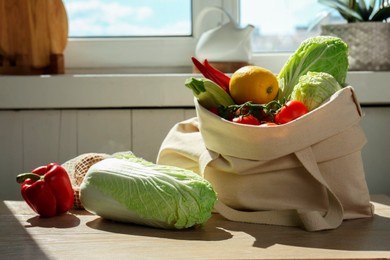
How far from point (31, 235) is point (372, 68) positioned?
1.19 metres

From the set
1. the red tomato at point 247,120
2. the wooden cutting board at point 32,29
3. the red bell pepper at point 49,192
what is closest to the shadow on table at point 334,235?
the red tomato at point 247,120

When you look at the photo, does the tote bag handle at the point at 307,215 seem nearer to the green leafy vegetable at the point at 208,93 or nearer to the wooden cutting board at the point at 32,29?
the green leafy vegetable at the point at 208,93

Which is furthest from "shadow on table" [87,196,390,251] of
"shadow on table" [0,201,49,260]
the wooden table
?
"shadow on table" [0,201,49,260]

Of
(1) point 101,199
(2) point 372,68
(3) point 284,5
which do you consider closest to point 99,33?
(3) point 284,5

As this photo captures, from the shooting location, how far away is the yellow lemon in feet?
4.30

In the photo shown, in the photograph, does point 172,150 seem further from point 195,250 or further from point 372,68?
point 372,68

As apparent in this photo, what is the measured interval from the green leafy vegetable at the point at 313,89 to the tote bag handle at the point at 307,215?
8 cm

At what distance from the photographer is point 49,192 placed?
1363 millimetres

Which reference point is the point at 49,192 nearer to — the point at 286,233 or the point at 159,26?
the point at 286,233

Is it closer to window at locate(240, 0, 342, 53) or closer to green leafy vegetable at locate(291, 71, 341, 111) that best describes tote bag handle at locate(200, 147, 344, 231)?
green leafy vegetable at locate(291, 71, 341, 111)

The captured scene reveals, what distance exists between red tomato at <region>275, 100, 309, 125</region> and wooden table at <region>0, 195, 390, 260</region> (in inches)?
7.3

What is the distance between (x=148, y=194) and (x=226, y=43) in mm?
885

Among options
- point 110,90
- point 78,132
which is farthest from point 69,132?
point 110,90

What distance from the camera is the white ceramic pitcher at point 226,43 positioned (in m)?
2.04
